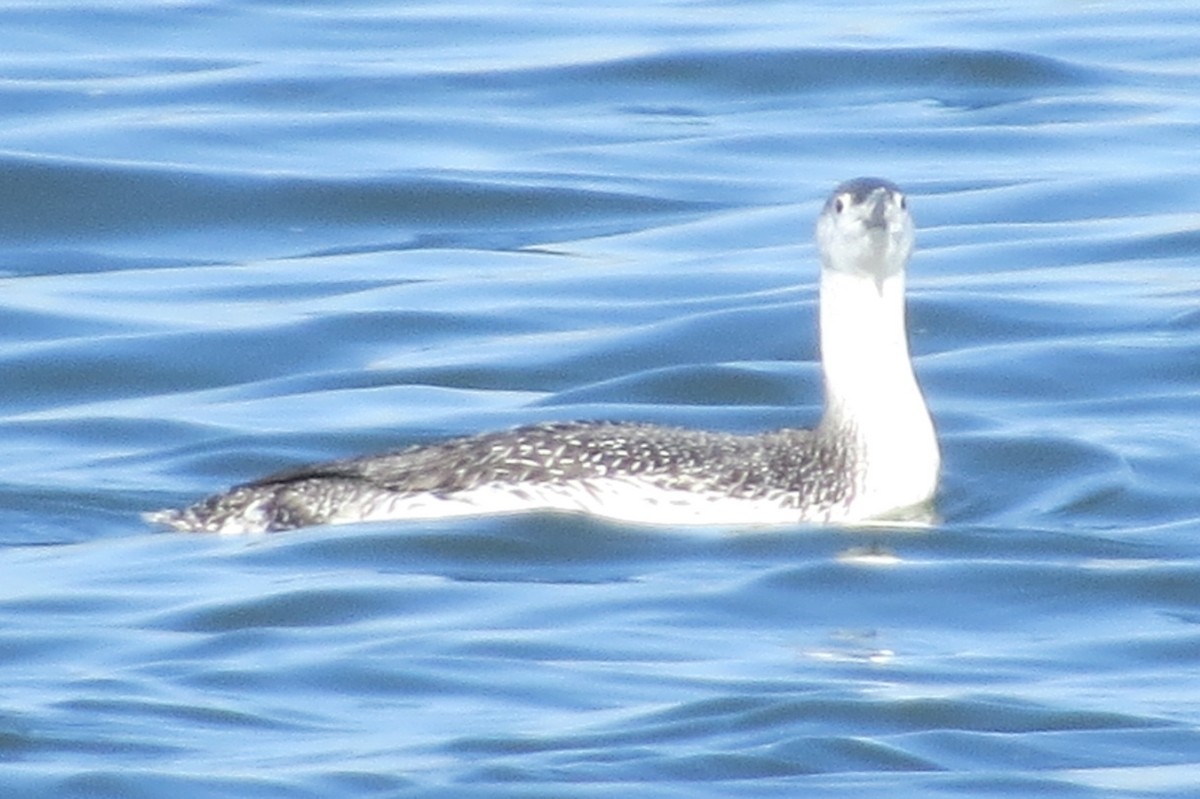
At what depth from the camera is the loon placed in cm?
1273

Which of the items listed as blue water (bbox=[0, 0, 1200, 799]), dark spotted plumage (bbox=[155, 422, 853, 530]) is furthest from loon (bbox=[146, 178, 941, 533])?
blue water (bbox=[0, 0, 1200, 799])

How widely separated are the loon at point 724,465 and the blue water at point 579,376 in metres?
0.14

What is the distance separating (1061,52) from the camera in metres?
26.6

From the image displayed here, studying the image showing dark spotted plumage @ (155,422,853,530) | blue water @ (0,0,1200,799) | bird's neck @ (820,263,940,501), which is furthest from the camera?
bird's neck @ (820,263,940,501)

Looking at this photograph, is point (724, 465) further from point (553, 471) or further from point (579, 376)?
point (579, 376)

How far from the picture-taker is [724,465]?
12.8 m

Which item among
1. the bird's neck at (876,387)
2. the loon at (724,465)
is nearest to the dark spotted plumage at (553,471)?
the loon at (724,465)

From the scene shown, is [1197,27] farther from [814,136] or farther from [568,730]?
[568,730]

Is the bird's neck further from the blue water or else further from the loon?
the blue water

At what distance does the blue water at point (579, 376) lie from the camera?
10289 mm

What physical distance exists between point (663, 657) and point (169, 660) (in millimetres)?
1387

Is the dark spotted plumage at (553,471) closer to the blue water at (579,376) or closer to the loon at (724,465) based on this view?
the loon at (724,465)

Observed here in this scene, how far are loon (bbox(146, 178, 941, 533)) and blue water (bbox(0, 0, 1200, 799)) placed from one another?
143 millimetres

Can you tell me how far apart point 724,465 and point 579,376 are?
3925mm
